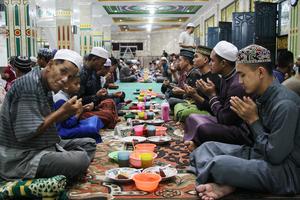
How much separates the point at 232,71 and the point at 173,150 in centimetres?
105

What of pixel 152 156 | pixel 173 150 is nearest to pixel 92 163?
pixel 152 156

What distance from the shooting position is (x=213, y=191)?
266 centimetres

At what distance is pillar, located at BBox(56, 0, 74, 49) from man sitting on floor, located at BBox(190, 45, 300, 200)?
951 cm

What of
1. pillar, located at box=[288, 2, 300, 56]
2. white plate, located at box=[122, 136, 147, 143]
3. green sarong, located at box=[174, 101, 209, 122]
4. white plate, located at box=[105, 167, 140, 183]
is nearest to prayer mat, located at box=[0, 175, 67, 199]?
white plate, located at box=[105, 167, 140, 183]

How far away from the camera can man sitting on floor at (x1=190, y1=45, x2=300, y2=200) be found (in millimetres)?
2447

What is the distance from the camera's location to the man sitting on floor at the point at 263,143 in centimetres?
245

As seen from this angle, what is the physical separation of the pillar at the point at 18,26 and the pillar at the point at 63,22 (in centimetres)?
305

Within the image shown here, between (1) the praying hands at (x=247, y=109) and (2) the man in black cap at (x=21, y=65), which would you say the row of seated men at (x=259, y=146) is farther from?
(2) the man in black cap at (x=21, y=65)

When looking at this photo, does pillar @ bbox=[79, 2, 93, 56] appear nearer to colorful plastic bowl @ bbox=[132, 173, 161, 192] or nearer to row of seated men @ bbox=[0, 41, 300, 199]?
row of seated men @ bbox=[0, 41, 300, 199]

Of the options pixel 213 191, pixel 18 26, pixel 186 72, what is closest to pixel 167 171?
pixel 213 191

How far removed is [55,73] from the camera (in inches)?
109

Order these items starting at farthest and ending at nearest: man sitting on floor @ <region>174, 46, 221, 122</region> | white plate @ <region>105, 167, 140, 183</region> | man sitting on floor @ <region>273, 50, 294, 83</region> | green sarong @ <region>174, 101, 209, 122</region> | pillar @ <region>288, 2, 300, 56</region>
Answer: pillar @ <region>288, 2, 300, 56</region>
man sitting on floor @ <region>273, 50, 294, 83</region>
green sarong @ <region>174, 101, 209, 122</region>
man sitting on floor @ <region>174, 46, 221, 122</region>
white plate @ <region>105, 167, 140, 183</region>

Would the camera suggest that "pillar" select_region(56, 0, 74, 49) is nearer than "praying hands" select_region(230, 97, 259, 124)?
No

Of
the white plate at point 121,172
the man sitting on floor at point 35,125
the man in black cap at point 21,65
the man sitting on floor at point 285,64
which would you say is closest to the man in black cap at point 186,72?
the man sitting on floor at point 285,64
